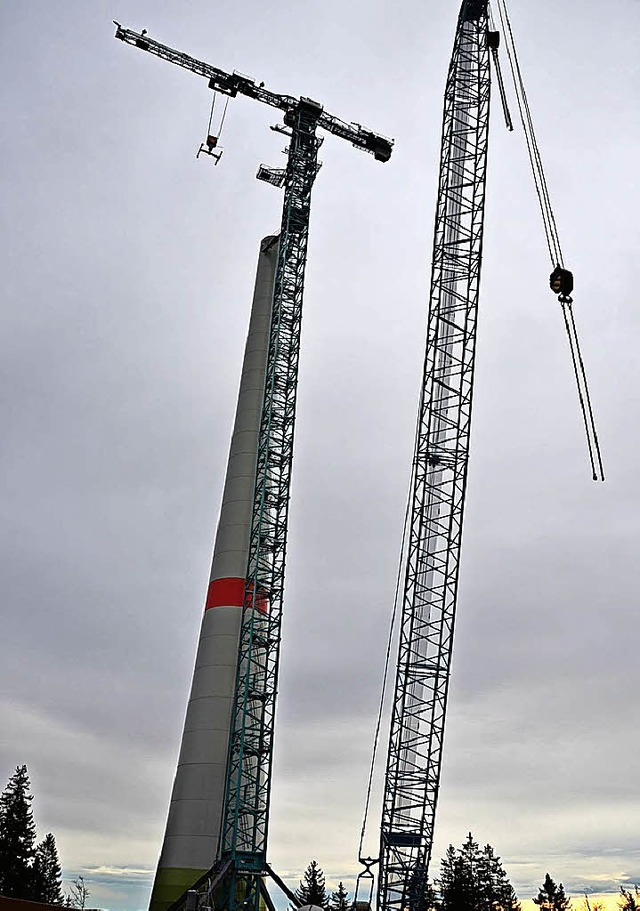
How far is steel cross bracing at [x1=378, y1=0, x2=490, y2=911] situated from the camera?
3812 centimetres

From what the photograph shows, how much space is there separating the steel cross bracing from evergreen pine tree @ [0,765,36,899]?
47.1 meters

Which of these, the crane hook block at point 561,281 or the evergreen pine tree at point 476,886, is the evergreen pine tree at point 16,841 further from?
the crane hook block at point 561,281

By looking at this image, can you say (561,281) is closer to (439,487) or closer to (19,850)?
(439,487)

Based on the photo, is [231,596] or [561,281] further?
[231,596]

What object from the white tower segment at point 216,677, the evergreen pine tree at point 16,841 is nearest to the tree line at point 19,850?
the evergreen pine tree at point 16,841

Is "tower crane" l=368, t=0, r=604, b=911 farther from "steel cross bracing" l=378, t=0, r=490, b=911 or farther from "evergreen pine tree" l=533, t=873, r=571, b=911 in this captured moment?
"evergreen pine tree" l=533, t=873, r=571, b=911

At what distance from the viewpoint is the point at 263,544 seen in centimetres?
4353

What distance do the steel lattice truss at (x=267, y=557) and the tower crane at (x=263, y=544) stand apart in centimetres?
5

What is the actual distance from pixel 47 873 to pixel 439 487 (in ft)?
247

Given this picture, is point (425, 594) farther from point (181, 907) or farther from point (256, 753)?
point (181, 907)

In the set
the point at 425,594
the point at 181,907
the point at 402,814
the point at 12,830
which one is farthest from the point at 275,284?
the point at 12,830

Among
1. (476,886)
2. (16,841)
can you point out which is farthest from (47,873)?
(476,886)

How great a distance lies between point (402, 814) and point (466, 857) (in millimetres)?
52500

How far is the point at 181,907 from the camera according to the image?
36344 millimetres
